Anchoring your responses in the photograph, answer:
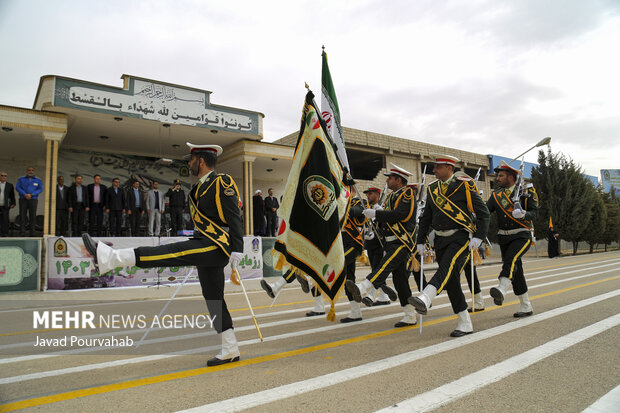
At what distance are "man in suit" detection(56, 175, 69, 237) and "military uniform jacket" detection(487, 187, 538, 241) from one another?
43.9ft

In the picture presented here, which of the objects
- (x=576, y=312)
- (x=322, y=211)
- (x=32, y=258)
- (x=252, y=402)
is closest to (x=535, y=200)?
(x=576, y=312)

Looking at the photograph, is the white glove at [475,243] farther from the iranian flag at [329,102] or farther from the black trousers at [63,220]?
the black trousers at [63,220]

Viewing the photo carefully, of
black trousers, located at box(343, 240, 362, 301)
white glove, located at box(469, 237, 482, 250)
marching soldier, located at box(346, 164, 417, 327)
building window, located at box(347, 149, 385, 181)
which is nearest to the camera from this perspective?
white glove, located at box(469, 237, 482, 250)

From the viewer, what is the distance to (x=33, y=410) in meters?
3.03

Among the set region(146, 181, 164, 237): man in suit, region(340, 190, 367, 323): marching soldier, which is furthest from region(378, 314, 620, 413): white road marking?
region(146, 181, 164, 237): man in suit

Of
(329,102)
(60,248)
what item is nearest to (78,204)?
(60,248)

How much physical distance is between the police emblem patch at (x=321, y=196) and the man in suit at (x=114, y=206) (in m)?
11.7

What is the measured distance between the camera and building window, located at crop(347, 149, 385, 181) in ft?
94.1

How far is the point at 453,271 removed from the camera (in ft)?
17.2

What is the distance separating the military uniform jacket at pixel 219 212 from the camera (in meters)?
4.19

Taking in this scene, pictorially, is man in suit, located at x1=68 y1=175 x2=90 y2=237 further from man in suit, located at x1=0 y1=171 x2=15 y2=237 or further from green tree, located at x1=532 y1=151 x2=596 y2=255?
green tree, located at x1=532 y1=151 x2=596 y2=255

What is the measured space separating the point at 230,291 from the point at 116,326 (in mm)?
5166

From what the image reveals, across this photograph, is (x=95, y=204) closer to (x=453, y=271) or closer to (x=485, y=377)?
(x=453, y=271)

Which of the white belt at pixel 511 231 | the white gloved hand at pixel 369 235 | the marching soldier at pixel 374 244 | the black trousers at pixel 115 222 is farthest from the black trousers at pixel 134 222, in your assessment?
the white belt at pixel 511 231
